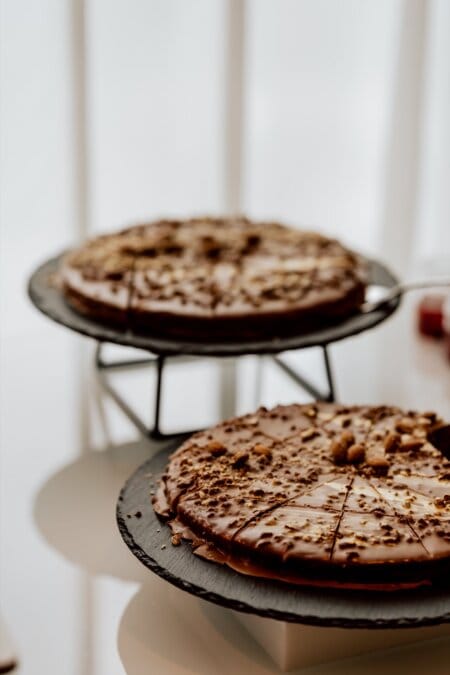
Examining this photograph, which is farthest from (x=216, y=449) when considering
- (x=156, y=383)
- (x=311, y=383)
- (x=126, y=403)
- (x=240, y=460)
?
(x=311, y=383)

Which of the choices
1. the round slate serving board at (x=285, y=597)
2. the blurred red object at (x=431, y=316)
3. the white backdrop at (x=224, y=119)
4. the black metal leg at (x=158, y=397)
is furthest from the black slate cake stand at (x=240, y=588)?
the white backdrop at (x=224, y=119)

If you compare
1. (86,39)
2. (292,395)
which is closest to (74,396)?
(292,395)

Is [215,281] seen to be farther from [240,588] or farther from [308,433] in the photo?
[240,588]

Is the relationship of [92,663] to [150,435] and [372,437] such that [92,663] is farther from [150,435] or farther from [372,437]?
[150,435]

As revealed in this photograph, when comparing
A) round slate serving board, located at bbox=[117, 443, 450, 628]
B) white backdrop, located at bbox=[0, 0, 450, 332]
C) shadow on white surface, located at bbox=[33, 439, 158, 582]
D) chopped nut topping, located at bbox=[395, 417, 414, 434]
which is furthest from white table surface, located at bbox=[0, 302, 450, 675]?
white backdrop, located at bbox=[0, 0, 450, 332]

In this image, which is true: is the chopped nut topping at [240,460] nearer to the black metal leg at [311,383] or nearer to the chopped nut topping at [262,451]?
the chopped nut topping at [262,451]
